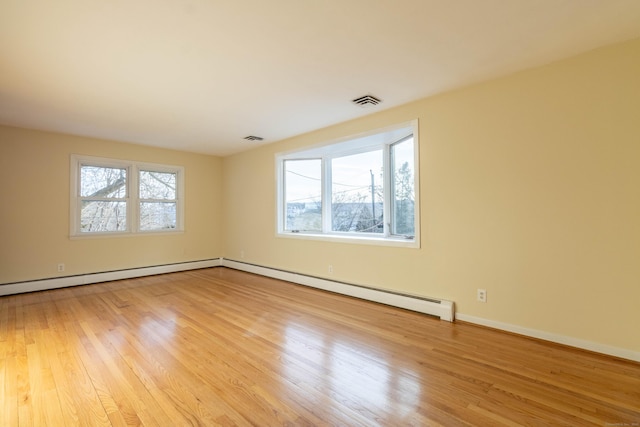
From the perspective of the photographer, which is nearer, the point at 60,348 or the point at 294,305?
the point at 60,348

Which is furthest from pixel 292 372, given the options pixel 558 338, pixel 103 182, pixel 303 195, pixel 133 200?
pixel 103 182

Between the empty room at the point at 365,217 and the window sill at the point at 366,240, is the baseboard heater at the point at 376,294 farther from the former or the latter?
the window sill at the point at 366,240

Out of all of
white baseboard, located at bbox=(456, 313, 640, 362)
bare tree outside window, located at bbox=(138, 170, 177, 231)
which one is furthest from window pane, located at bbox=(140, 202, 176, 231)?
white baseboard, located at bbox=(456, 313, 640, 362)

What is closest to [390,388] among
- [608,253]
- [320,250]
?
[608,253]

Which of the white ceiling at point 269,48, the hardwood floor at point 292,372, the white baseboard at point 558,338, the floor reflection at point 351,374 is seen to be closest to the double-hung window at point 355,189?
the white ceiling at point 269,48

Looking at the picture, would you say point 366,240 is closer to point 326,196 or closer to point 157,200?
point 326,196

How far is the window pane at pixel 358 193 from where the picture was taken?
169 inches

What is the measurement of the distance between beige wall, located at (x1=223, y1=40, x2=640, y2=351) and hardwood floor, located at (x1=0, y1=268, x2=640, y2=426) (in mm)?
392

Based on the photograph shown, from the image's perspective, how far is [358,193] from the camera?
4520 millimetres

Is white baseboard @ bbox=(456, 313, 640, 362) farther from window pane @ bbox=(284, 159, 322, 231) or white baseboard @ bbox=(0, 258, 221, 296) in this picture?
white baseboard @ bbox=(0, 258, 221, 296)

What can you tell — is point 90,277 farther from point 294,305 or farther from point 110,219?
point 294,305

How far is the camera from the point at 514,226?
272 cm

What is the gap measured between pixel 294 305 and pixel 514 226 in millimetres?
2535

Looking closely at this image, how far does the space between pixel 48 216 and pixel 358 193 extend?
4.75 metres
